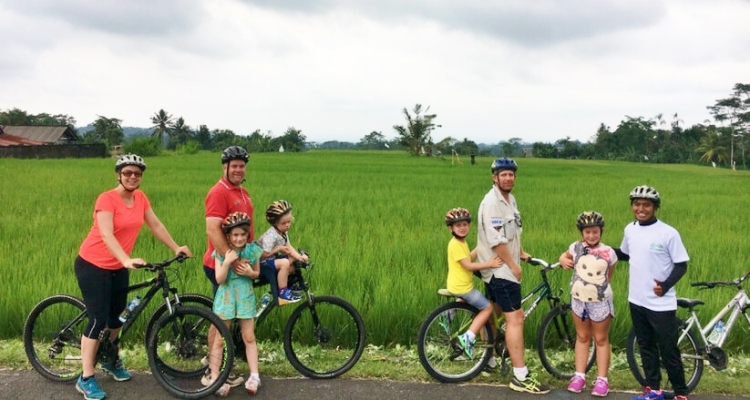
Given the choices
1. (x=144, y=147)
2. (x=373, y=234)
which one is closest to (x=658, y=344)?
(x=373, y=234)

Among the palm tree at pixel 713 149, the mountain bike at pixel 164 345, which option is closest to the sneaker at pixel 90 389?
the mountain bike at pixel 164 345

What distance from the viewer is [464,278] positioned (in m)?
3.61

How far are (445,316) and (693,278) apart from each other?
3.71 meters

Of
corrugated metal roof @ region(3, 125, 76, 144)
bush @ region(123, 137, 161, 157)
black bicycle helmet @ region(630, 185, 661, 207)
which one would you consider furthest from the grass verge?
corrugated metal roof @ region(3, 125, 76, 144)

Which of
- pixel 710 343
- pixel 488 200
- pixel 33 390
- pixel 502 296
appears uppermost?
pixel 488 200

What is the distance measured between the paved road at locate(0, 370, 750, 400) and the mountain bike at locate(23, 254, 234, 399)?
12 centimetres

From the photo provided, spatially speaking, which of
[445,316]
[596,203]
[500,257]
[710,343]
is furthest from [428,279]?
[596,203]

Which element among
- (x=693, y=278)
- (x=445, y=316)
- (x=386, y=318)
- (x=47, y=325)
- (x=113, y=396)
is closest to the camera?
(x=113, y=396)

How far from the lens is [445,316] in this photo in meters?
3.68

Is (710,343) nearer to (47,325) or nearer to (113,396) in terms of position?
(113,396)

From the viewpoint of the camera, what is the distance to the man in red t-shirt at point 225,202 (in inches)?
129

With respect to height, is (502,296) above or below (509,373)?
above

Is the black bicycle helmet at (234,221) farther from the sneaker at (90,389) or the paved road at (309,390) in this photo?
the sneaker at (90,389)

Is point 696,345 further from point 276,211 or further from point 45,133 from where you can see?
point 45,133
